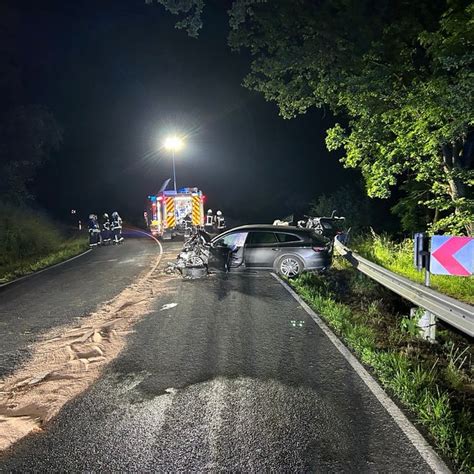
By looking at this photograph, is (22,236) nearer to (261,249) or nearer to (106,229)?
(106,229)

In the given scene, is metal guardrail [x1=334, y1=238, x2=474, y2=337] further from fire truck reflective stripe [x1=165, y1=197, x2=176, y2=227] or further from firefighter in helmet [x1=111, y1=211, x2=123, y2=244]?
firefighter in helmet [x1=111, y1=211, x2=123, y2=244]

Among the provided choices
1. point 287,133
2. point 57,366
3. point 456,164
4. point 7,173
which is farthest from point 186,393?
point 287,133

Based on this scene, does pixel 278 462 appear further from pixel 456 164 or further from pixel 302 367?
pixel 456 164

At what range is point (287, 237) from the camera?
424 inches

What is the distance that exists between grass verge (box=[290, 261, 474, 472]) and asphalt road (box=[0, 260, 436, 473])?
306 mm

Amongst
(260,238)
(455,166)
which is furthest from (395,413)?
(455,166)

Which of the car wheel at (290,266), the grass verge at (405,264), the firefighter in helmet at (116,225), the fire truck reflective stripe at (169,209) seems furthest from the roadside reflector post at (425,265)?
the fire truck reflective stripe at (169,209)

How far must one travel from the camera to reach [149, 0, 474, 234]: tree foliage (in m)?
→ 8.22

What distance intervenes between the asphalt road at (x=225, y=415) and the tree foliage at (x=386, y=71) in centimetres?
581

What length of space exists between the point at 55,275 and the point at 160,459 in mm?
10595

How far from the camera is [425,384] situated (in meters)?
4.20

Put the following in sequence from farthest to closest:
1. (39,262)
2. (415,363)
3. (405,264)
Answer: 1. (39,262)
2. (405,264)
3. (415,363)

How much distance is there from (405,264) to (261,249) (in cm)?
395

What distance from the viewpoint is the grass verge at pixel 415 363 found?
3375 millimetres
